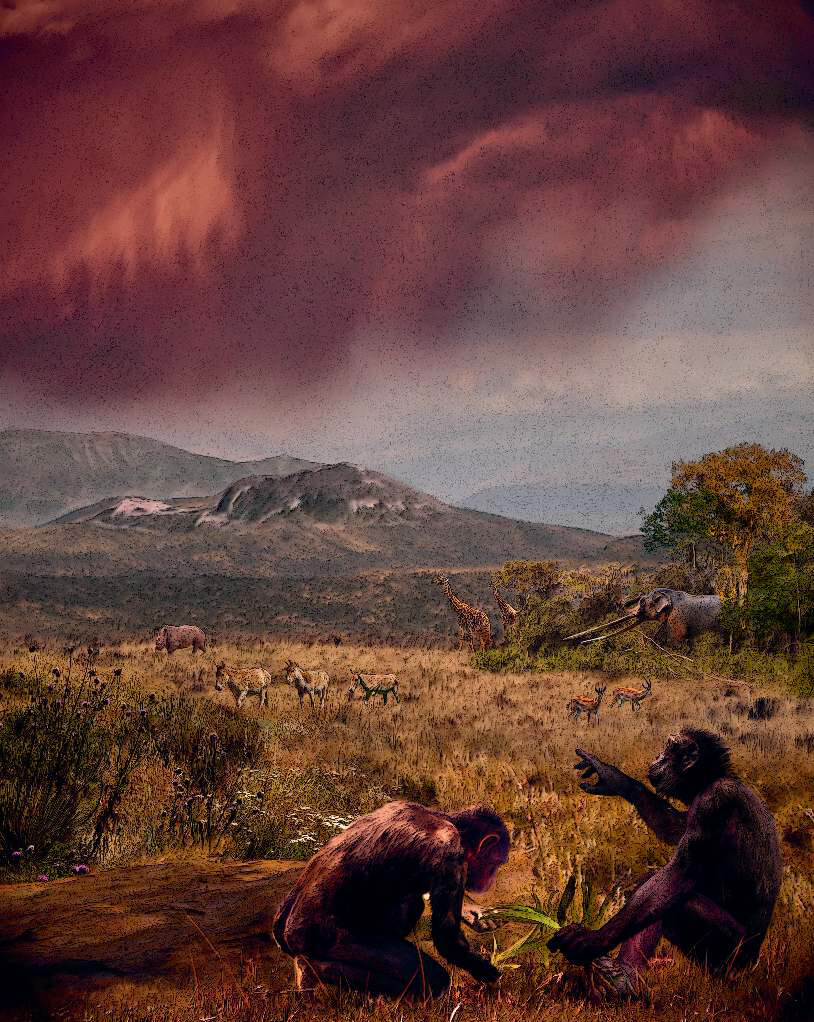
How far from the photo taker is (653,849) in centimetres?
783

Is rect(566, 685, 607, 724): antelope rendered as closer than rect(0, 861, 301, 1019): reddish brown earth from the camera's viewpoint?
No

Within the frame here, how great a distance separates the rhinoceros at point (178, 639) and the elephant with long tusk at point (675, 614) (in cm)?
1360

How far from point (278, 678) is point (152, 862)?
47.6 ft

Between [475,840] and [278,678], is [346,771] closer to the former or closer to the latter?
[475,840]

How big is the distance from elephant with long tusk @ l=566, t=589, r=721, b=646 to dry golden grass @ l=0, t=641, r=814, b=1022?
2.22 m

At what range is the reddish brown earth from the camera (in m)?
3.60

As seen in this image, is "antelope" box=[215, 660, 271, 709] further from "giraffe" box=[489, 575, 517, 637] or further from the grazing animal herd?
"giraffe" box=[489, 575, 517, 637]

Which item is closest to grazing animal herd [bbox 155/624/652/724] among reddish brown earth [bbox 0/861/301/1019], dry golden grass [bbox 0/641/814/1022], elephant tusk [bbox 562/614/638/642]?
dry golden grass [bbox 0/641/814/1022]

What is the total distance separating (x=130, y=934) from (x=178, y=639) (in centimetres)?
2570

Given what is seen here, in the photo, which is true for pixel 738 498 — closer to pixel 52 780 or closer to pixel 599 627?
pixel 599 627

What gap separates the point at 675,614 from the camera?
2112 centimetres

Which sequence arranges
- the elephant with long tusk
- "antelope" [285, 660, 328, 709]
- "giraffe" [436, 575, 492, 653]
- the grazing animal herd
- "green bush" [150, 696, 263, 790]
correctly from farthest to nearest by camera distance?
"giraffe" [436, 575, 492, 653] → the elephant with long tusk → "antelope" [285, 660, 328, 709] → the grazing animal herd → "green bush" [150, 696, 263, 790]

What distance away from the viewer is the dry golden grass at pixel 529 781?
359cm

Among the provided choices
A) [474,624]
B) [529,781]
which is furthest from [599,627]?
[529,781]
